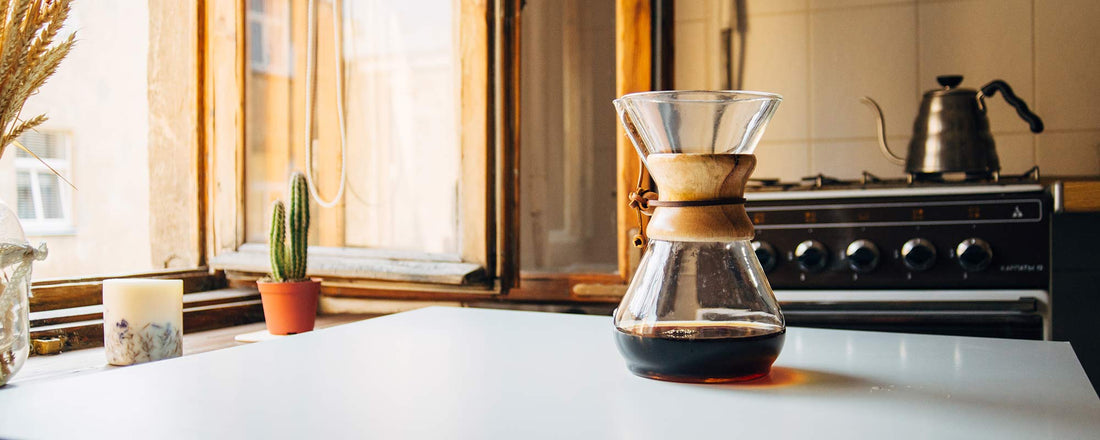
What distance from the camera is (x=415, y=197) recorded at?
6.13ft

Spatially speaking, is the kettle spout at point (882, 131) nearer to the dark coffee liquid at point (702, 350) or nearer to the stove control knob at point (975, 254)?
the stove control knob at point (975, 254)

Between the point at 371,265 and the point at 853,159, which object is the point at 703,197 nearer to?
the point at 371,265

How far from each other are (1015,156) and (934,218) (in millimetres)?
594

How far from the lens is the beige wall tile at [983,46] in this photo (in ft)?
6.70

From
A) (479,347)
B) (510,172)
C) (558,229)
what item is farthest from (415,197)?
(479,347)

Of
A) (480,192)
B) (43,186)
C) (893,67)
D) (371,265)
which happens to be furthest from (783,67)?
(43,186)

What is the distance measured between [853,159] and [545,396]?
1889mm

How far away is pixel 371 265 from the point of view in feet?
5.74

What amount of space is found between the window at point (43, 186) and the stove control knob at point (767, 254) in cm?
287

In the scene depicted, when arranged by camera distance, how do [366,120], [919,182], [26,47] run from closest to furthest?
[26,47]
[919,182]
[366,120]

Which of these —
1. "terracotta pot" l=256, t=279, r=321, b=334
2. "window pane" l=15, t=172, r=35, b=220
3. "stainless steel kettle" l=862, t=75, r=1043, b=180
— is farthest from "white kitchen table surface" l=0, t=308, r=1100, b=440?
"window pane" l=15, t=172, r=35, b=220

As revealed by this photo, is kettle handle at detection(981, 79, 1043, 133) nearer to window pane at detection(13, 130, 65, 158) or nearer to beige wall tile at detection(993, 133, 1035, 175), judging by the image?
beige wall tile at detection(993, 133, 1035, 175)

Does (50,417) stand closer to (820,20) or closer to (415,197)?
(415,197)

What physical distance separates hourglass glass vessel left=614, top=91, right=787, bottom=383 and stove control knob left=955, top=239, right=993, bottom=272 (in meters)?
1.23
